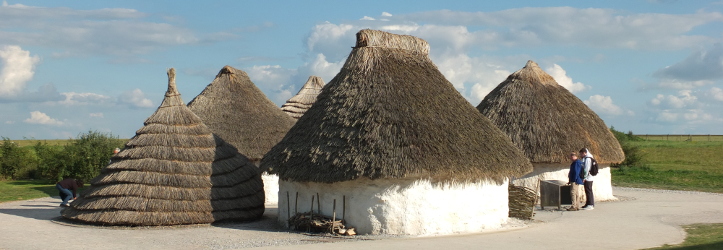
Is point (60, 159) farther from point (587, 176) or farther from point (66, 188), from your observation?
point (587, 176)

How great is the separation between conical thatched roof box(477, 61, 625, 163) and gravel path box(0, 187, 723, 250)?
3.27 meters

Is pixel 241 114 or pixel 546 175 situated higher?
pixel 241 114

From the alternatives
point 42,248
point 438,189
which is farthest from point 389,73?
point 42,248

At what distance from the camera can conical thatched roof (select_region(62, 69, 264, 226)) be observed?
1603 cm

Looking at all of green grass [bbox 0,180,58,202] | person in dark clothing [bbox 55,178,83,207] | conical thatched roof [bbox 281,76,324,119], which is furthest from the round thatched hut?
green grass [bbox 0,180,58,202]

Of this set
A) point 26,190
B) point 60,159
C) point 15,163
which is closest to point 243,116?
point 26,190

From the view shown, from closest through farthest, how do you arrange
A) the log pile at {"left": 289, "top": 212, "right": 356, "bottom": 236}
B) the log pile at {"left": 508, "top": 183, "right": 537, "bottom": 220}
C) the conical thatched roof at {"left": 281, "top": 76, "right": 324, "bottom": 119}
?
1. the log pile at {"left": 289, "top": 212, "right": 356, "bottom": 236}
2. the log pile at {"left": 508, "top": 183, "right": 537, "bottom": 220}
3. the conical thatched roof at {"left": 281, "top": 76, "right": 324, "bottom": 119}

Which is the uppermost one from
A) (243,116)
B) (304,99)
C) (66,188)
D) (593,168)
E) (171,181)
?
(304,99)

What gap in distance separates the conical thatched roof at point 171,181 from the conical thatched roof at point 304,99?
14.6 metres

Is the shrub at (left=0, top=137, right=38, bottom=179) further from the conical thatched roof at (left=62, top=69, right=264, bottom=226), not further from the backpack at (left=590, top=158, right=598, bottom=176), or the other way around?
the backpack at (left=590, top=158, right=598, bottom=176)

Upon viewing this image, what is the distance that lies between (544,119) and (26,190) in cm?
2060

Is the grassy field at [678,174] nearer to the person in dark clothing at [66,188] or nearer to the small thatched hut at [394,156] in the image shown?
the small thatched hut at [394,156]

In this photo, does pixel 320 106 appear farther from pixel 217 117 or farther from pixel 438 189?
pixel 217 117

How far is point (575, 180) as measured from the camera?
2022 cm
